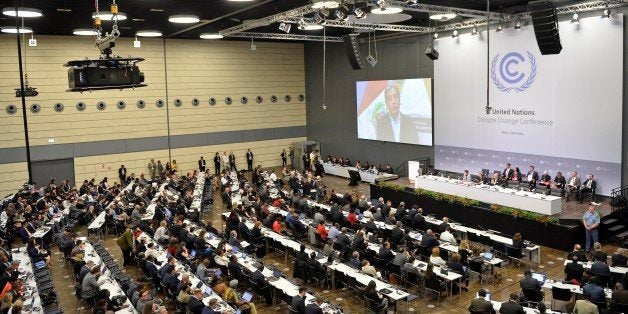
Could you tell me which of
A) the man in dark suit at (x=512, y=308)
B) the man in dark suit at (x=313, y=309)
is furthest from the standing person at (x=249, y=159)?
the man in dark suit at (x=512, y=308)

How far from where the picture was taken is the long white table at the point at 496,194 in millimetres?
15086

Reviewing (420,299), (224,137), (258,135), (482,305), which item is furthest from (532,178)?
(224,137)

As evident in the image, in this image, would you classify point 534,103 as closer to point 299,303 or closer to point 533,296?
point 533,296

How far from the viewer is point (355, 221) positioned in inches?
609

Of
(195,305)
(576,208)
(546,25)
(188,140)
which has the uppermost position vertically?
(546,25)

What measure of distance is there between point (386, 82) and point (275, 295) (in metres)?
16.1

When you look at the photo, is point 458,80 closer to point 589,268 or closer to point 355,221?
point 355,221

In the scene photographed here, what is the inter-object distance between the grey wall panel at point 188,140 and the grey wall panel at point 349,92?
660 cm

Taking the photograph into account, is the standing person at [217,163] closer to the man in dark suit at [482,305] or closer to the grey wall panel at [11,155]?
the grey wall panel at [11,155]

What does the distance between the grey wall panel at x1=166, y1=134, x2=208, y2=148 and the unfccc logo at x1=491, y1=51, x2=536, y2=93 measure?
1517 centimetres

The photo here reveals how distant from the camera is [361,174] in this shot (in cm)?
2539

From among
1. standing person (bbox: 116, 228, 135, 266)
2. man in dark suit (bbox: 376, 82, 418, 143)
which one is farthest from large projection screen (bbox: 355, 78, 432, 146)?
standing person (bbox: 116, 228, 135, 266)

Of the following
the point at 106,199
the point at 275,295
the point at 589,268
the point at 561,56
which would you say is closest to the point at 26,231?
the point at 106,199

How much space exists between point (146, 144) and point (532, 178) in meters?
18.1
